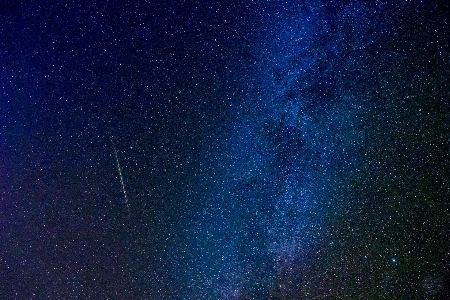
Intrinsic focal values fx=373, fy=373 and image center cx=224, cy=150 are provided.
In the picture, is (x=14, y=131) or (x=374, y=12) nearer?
(x=374, y=12)

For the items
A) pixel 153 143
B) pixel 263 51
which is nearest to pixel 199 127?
pixel 153 143

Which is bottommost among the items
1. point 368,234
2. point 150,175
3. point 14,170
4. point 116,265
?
point 368,234

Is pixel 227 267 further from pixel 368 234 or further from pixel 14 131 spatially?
pixel 14 131

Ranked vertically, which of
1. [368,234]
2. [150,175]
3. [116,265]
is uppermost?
[150,175]

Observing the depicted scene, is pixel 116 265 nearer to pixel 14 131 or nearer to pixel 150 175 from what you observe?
pixel 150 175

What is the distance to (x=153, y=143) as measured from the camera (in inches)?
31.8

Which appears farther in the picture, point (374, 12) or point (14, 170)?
point (14, 170)

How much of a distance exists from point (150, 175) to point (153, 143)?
70 millimetres

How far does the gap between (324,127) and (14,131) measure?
0.69 metres

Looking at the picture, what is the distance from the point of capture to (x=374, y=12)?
2.43 feet

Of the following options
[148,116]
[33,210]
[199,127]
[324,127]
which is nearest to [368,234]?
[324,127]

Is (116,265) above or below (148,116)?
below

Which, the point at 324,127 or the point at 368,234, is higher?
the point at 324,127

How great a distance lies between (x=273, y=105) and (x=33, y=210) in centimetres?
59
